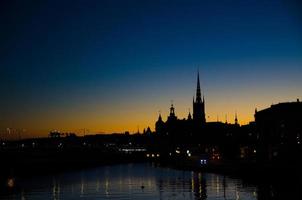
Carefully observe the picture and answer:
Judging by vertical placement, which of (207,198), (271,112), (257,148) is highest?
(271,112)

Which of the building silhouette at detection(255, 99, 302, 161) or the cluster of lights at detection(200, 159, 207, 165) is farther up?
the building silhouette at detection(255, 99, 302, 161)

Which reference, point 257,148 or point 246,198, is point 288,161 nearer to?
point 246,198

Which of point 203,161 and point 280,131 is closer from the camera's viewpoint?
point 280,131

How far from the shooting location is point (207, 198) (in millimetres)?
79438

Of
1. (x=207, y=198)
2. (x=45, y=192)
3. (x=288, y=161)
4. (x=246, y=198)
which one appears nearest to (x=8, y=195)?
(x=45, y=192)

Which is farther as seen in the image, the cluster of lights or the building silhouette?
the cluster of lights

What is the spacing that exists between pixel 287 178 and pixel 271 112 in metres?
47.8

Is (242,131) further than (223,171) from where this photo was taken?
Yes

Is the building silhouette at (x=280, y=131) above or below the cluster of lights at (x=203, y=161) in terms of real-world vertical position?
above

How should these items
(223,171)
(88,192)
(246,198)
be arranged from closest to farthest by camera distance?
(246,198) < (88,192) < (223,171)

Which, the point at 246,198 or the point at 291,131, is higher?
the point at 291,131

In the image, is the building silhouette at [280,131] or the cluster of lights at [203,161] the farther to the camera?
the cluster of lights at [203,161]

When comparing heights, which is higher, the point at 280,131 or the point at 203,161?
the point at 280,131

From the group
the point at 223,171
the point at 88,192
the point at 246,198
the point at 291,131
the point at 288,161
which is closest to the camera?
the point at 246,198
